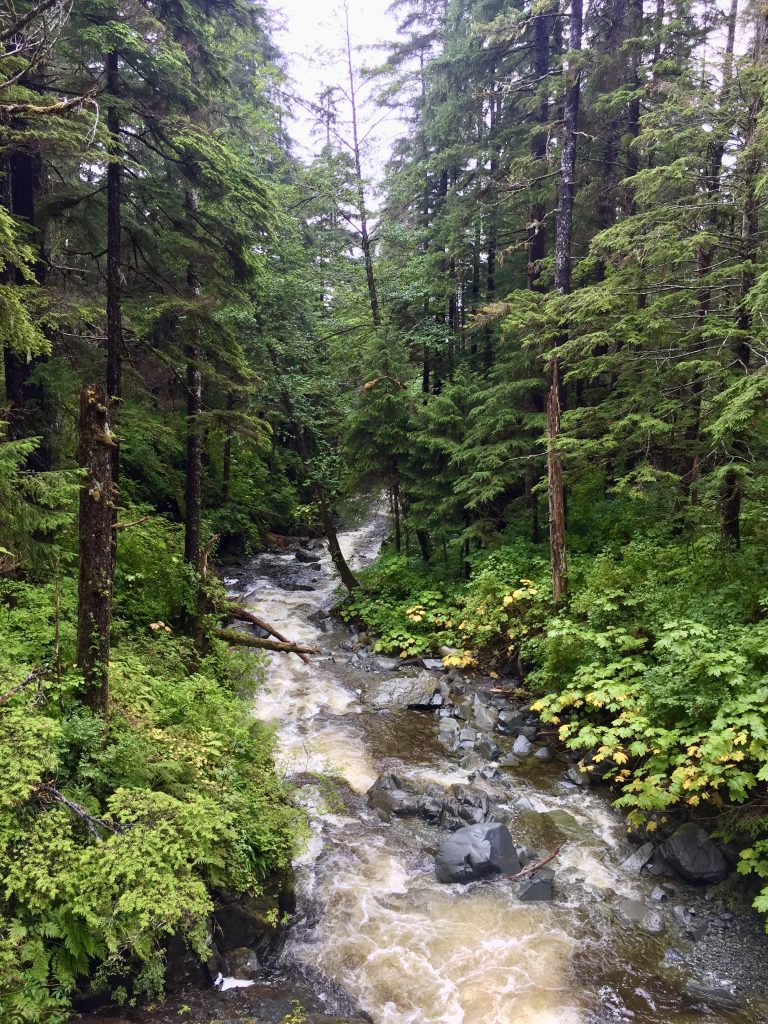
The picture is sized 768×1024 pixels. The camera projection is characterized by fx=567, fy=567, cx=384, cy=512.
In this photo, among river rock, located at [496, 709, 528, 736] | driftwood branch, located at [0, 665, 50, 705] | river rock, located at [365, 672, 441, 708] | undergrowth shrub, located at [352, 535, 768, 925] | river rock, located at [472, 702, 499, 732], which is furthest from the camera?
river rock, located at [365, 672, 441, 708]

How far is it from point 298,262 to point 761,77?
13.3 metres

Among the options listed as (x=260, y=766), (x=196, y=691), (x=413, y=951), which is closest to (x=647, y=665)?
(x=413, y=951)

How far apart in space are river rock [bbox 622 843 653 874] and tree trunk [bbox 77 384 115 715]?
22.8 ft

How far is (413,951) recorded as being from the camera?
6395mm

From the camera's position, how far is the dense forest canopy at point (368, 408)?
593cm

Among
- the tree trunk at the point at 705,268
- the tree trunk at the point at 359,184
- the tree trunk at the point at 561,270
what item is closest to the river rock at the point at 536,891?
the tree trunk at the point at 561,270

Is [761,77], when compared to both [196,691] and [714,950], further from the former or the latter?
[196,691]

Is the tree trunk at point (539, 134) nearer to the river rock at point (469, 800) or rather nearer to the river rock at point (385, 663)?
the river rock at point (385, 663)

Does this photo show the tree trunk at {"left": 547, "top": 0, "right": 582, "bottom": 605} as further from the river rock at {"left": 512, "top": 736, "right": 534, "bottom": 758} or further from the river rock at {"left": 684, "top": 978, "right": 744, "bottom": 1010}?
the river rock at {"left": 684, "top": 978, "right": 744, "bottom": 1010}

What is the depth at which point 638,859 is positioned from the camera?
24.9 ft

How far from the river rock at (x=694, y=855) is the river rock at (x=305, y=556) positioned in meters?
17.4

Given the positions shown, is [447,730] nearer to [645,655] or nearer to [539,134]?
[645,655]

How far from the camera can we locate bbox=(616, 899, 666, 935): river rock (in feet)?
21.7

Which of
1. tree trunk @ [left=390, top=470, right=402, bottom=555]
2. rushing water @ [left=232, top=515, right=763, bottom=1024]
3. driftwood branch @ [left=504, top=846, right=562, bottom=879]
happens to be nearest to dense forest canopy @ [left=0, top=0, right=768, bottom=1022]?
tree trunk @ [left=390, top=470, right=402, bottom=555]
